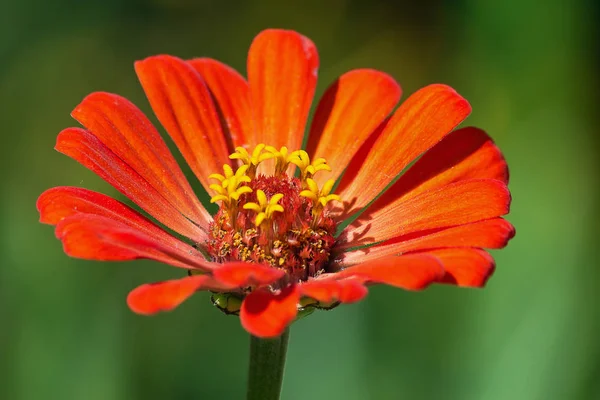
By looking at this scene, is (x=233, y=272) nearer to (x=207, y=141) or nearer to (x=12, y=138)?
(x=207, y=141)

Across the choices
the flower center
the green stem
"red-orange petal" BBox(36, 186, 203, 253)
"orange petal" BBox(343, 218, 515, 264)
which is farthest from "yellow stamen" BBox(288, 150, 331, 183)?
the green stem

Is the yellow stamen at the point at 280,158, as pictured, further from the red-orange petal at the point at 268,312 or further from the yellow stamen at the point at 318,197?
the red-orange petal at the point at 268,312

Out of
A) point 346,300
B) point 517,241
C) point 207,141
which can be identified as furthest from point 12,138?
point 346,300

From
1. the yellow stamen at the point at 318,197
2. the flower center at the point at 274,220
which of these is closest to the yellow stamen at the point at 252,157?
the flower center at the point at 274,220

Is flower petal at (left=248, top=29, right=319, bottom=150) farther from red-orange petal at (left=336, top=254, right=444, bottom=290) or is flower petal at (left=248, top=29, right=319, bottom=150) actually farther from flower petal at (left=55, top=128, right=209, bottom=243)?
red-orange petal at (left=336, top=254, right=444, bottom=290)

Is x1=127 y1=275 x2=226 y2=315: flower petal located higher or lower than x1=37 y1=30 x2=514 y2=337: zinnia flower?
lower

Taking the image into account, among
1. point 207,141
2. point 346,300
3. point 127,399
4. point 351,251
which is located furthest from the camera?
point 127,399

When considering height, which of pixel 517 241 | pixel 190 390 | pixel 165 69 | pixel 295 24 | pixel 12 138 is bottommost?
pixel 190 390
